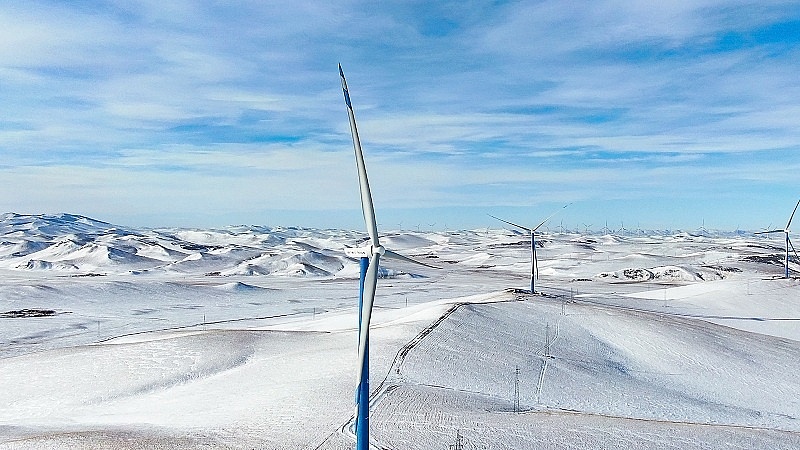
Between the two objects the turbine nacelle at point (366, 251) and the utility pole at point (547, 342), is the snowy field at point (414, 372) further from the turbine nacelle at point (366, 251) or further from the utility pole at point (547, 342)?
the turbine nacelle at point (366, 251)

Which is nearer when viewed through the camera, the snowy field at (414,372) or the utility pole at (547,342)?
the snowy field at (414,372)

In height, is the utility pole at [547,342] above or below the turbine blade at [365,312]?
below

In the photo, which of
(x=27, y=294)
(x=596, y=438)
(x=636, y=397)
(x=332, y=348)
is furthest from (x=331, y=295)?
(x=596, y=438)

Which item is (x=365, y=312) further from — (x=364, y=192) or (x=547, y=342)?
(x=547, y=342)

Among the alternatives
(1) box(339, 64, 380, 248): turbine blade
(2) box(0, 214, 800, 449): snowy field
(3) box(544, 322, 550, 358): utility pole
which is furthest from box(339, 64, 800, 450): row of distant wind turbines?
(3) box(544, 322, 550, 358): utility pole

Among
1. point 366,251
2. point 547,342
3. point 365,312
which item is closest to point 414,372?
point 547,342

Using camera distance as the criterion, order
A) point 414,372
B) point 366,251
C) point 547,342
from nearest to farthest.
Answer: point 366,251, point 414,372, point 547,342

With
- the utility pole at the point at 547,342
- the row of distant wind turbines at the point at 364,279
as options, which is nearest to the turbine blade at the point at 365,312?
the row of distant wind turbines at the point at 364,279

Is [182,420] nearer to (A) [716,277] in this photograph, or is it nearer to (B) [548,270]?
(A) [716,277]
